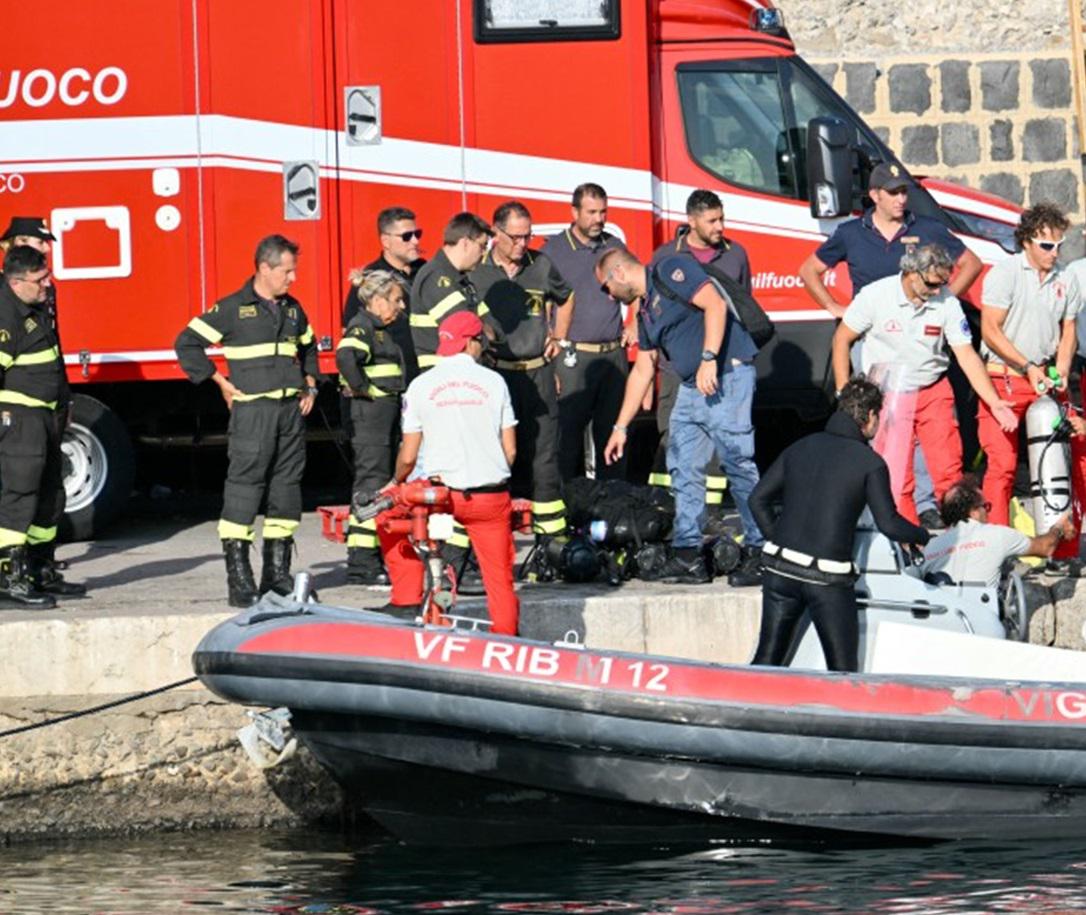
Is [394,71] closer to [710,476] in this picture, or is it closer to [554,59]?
[554,59]

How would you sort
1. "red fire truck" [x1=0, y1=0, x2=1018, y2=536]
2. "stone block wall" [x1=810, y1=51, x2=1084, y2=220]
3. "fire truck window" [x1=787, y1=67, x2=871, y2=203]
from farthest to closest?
"stone block wall" [x1=810, y1=51, x2=1084, y2=220] → "fire truck window" [x1=787, y1=67, x2=871, y2=203] → "red fire truck" [x1=0, y1=0, x2=1018, y2=536]

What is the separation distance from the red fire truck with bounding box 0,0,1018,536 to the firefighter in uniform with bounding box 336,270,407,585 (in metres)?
1.97

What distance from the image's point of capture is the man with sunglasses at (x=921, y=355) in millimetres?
11859

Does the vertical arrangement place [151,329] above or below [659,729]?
above

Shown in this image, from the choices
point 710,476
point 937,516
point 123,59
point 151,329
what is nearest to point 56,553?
point 151,329

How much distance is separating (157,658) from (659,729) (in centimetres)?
217

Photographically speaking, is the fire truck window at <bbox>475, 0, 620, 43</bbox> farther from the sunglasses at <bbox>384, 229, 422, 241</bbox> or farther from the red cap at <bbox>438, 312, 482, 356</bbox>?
the red cap at <bbox>438, 312, 482, 356</bbox>

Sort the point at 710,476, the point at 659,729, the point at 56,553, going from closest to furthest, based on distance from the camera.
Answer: the point at 659,729, the point at 710,476, the point at 56,553

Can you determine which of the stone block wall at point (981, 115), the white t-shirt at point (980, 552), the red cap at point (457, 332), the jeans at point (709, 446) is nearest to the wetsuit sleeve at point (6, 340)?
the red cap at point (457, 332)

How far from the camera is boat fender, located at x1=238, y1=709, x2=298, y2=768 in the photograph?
10180mm

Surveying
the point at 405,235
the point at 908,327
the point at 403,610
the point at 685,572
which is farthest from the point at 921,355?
the point at 403,610

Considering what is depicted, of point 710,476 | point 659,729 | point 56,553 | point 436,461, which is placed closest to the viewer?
point 659,729

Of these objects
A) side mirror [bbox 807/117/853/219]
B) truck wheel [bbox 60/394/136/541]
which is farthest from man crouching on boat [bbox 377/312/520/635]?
side mirror [bbox 807/117/853/219]

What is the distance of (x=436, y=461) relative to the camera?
34.7 ft
